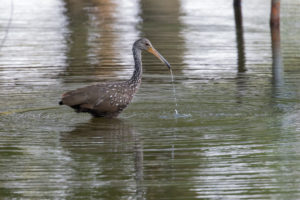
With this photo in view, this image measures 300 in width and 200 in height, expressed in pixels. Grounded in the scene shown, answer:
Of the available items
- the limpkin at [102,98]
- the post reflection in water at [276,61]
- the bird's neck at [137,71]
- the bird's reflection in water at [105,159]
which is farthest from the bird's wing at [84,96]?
the post reflection in water at [276,61]

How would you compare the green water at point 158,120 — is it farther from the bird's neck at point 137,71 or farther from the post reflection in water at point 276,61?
the bird's neck at point 137,71

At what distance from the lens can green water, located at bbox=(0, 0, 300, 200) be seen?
32.1 ft

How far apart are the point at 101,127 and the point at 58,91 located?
285 centimetres

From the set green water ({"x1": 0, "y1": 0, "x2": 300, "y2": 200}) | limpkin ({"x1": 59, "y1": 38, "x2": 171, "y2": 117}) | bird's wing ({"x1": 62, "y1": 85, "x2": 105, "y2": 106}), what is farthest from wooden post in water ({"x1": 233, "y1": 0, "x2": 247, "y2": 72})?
bird's wing ({"x1": 62, "y1": 85, "x2": 105, "y2": 106})

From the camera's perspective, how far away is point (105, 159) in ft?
35.9

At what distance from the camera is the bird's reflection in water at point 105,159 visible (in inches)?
375

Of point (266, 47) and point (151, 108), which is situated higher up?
point (151, 108)

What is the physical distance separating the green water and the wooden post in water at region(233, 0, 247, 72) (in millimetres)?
52

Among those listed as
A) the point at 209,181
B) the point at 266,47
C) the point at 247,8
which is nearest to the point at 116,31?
the point at 266,47

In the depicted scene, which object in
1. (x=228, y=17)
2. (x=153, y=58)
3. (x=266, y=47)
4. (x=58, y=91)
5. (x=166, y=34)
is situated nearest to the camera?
(x=58, y=91)

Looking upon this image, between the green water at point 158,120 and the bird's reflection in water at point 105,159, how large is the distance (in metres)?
0.02

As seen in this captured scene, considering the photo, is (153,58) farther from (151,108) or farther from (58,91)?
(151,108)

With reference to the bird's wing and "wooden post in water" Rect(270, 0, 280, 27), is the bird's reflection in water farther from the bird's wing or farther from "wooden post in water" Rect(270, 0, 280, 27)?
"wooden post in water" Rect(270, 0, 280, 27)

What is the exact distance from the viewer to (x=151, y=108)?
1434cm
